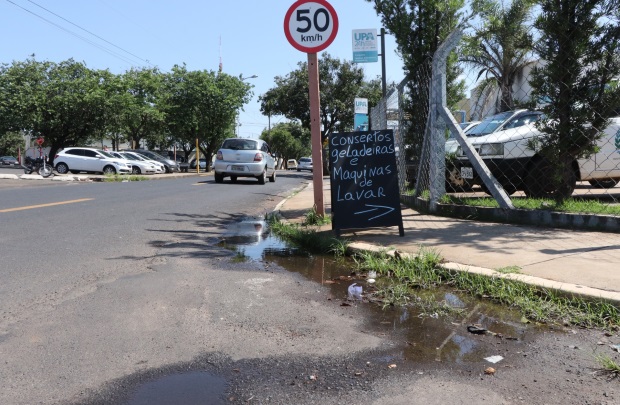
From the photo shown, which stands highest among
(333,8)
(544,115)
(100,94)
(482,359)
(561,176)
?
(100,94)

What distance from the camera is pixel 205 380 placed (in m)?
2.68

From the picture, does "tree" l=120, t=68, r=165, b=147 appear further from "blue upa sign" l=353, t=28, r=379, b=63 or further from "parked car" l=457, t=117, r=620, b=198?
"parked car" l=457, t=117, r=620, b=198

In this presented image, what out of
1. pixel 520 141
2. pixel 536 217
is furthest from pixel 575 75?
pixel 520 141

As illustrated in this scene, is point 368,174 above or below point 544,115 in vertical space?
below

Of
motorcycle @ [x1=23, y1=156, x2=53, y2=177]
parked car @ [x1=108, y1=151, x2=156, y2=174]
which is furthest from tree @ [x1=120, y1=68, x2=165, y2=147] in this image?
motorcycle @ [x1=23, y1=156, x2=53, y2=177]

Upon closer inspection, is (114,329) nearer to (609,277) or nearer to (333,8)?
(609,277)

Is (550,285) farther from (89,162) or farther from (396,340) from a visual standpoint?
(89,162)

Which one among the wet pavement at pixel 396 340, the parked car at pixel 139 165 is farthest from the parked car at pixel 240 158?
the wet pavement at pixel 396 340

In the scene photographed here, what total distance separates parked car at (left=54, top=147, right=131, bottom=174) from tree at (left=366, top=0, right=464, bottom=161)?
20266 millimetres

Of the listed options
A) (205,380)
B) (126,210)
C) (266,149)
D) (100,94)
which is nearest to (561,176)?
(205,380)

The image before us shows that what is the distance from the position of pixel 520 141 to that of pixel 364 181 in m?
3.49

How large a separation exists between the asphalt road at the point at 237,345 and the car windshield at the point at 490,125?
576cm

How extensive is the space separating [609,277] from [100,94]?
3440 cm

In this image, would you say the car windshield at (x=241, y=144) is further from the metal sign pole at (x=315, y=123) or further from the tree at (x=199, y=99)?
the tree at (x=199, y=99)
